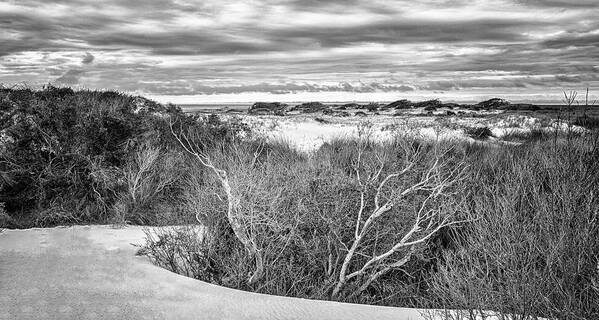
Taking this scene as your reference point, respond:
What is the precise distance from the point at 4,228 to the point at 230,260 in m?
4.72

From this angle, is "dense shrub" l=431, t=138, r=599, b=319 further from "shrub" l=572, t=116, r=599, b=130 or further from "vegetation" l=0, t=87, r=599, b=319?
"shrub" l=572, t=116, r=599, b=130

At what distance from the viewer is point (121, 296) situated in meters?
6.19

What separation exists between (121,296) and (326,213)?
4.06 meters

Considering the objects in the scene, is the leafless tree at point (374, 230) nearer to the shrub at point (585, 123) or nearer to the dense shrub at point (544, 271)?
the dense shrub at point (544, 271)

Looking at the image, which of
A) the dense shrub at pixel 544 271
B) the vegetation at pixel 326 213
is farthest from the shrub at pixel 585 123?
the dense shrub at pixel 544 271

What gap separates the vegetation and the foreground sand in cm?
77

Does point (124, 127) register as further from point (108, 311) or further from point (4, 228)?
point (108, 311)

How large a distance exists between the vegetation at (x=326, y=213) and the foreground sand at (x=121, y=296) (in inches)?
30.3

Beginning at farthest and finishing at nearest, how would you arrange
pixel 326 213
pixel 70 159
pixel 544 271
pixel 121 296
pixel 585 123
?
pixel 70 159, pixel 326 213, pixel 585 123, pixel 121 296, pixel 544 271

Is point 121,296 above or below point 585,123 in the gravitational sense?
below

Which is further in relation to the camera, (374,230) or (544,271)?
(374,230)

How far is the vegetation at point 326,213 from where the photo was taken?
6254mm

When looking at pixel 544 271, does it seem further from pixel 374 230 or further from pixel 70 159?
pixel 70 159

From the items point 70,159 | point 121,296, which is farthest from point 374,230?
point 70,159
